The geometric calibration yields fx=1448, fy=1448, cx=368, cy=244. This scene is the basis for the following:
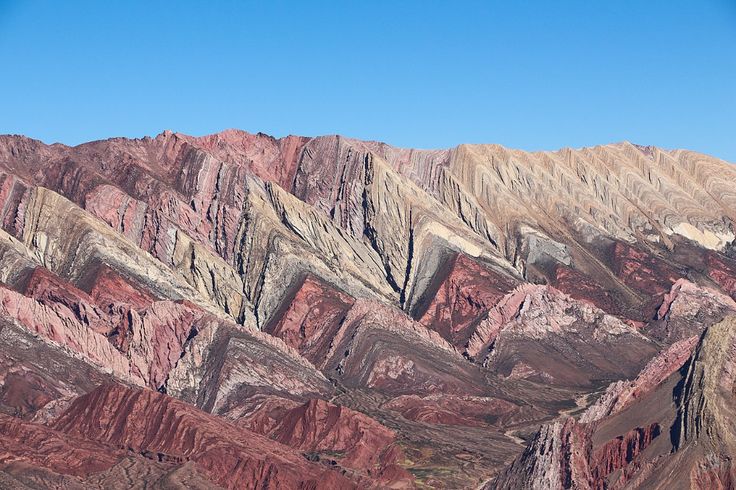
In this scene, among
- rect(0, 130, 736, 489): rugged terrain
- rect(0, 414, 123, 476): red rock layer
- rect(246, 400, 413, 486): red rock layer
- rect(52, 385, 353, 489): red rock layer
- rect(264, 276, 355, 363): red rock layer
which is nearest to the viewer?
rect(0, 130, 736, 489): rugged terrain

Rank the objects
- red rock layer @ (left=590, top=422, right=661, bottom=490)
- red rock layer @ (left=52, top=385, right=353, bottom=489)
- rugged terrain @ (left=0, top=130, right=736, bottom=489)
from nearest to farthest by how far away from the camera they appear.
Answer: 1. red rock layer @ (left=590, top=422, right=661, bottom=490)
2. rugged terrain @ (left=0, top=130, right=736, bottom=489)
3. red rock layer @ (left=52, top=385, right=353, bottom=489)

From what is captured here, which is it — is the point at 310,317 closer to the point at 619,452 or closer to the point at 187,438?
the point at 187,438

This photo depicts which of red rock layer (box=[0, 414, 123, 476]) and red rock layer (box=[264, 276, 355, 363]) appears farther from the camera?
red rock layer (box=[264, 276, 355, 363])

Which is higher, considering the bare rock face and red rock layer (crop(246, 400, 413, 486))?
the bare rock face

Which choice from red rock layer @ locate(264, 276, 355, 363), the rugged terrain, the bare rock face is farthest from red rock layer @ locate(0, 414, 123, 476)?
red rock layer @ locate(264, 276, 355, 363)

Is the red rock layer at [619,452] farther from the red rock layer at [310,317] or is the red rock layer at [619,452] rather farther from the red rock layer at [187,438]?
the red rock layer at [310,317]

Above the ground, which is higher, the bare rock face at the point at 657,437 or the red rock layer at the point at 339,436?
the bare rock face at the point at 657,437

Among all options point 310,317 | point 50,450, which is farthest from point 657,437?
point 310,317

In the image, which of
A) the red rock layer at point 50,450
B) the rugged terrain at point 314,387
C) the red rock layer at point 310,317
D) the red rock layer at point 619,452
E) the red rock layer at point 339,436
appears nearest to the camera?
the red rock layer at point 619,452

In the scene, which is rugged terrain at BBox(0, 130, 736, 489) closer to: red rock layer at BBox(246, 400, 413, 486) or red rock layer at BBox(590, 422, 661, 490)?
red rock layer at BBox(590, 422, 661, 490)

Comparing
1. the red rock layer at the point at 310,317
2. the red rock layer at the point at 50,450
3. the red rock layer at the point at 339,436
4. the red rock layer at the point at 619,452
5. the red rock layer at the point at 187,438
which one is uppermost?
the red rock layer at the point at 310,317

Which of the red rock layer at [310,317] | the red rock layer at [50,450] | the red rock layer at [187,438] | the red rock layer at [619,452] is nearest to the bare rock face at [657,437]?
the red rock layer at [619,452]

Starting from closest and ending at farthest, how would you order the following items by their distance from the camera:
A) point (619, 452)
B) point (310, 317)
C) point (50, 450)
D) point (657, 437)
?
point (657, 437) < point (619, 452) < point (50, 450) < point (310, 317)

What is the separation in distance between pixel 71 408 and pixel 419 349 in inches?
2292
